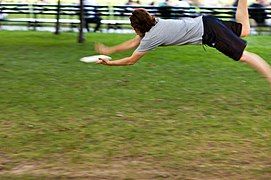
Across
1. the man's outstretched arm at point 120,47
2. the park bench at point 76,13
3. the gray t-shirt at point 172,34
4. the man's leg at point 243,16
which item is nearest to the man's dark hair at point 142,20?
the gray t-shirt at point 172,34

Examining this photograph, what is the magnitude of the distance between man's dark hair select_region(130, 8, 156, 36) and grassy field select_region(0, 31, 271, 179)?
3.77ft

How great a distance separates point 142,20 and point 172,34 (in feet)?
1.26

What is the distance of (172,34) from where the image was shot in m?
6.60

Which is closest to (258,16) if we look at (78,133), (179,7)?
(179,7)

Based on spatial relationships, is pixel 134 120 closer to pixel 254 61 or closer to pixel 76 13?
pixel 254 61

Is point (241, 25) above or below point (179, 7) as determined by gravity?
above

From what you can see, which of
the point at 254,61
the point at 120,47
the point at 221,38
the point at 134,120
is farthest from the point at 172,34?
the point at 134,120

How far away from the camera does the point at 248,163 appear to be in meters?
5.75

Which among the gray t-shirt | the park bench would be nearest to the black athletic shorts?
the gray t-shirt

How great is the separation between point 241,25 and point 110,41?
8773 mm

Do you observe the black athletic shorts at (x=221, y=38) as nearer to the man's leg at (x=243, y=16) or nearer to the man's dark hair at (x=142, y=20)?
the man's leg at (x=243, y=16)

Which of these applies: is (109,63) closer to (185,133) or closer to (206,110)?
(185,133)

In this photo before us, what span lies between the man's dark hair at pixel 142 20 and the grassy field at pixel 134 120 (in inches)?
45.2

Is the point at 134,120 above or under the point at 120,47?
under
